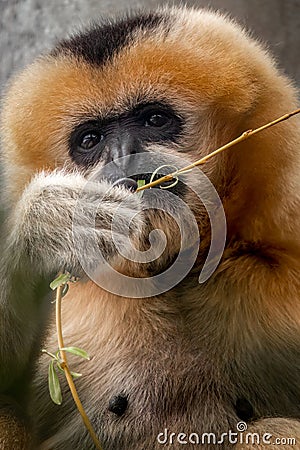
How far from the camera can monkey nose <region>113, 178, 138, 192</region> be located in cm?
140

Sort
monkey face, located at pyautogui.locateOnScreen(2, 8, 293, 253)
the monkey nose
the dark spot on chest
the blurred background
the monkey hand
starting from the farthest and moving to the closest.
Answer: the blurred background
monkey face, located at pyautogui.locateOnScreen(2, 8, 293, 253)
the dark spot on chest
the monkey nose
the monkey hand

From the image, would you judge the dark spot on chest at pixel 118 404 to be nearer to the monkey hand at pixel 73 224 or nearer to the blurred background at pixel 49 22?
the monkey hand at pixel 73 224

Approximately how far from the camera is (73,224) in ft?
4.31

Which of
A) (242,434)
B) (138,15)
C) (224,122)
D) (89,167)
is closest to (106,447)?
(242,434)

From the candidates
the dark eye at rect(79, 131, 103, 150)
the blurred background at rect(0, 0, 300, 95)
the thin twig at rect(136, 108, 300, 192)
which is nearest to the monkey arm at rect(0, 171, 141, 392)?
the thin twig at rect(136, 108, 300, 192)

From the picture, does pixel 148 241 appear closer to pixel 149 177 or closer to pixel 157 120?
pixel 149 177

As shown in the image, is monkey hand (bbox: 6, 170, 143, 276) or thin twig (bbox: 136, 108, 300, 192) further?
thin twig (bbox: 136, 108, 300, 192)

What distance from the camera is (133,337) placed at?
1558 millimetres

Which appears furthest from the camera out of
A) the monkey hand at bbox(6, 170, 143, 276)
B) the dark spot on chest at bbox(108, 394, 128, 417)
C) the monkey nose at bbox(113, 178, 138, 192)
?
the dark spot on chest at bbox(108, 394, 128, 417)

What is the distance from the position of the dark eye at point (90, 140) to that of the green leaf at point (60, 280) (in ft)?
1.54

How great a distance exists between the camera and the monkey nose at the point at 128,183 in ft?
4.60

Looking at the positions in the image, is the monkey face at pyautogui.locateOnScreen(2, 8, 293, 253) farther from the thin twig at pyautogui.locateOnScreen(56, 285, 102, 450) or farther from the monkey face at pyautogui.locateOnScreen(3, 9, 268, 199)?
the thin twig at pyautogui.locateOnScreen(56, 285, 102, 450)

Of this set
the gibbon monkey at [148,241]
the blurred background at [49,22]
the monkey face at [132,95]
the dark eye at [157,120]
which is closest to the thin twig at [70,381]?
the gibbon monkey at [148,241]

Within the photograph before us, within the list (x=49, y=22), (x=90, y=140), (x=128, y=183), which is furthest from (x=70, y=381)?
(x=49, y=22)
